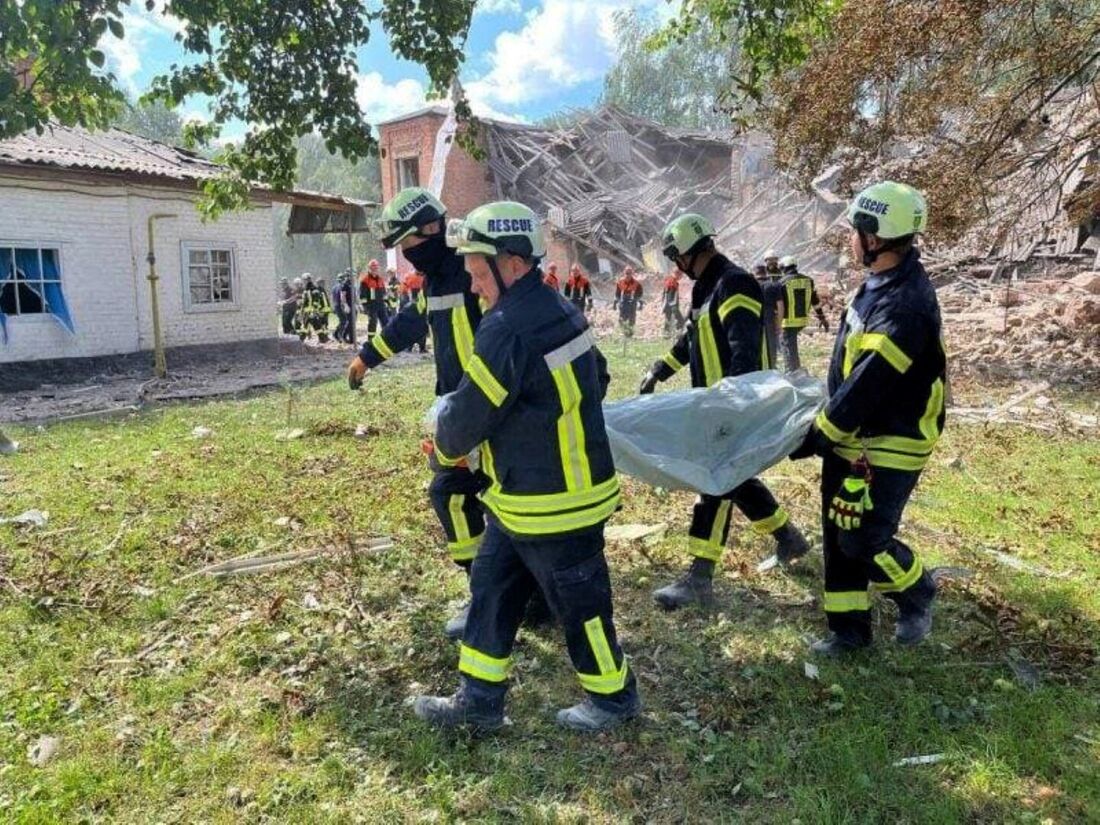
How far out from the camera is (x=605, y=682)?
9.87 ft

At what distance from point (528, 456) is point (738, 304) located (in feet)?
5.22

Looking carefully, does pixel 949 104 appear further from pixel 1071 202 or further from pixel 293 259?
pixel 293 259

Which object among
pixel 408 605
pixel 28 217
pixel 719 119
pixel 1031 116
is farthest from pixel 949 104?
pixel 719 119

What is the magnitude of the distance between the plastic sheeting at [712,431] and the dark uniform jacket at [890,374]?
0.36 meters

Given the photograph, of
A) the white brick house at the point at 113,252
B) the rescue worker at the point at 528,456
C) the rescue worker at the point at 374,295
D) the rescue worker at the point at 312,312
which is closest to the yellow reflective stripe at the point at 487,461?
the rescue worker at the point at 528,456

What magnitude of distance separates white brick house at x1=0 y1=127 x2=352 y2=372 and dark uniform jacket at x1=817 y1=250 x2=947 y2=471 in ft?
37.7

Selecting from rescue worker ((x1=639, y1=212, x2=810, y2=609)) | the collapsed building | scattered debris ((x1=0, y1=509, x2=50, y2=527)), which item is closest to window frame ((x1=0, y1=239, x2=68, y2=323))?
scattered debris ((x1=0, y1=509, x2=50, y2=527))

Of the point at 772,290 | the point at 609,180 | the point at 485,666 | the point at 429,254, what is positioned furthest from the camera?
the point at 609,180

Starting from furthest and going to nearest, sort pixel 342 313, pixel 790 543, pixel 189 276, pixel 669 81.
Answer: pixel 669 81, pixel 342 313, pixel 189 276, pixel 790 543

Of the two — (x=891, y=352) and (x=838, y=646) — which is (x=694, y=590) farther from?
(x=891, y=352)

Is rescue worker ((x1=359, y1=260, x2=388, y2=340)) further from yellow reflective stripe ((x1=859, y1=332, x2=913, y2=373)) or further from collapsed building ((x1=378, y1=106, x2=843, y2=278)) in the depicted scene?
yellow reflective stripe ((x1=859, y1=332, x2=913, y2=373))

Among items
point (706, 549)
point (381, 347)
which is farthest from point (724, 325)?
point (381, 347)

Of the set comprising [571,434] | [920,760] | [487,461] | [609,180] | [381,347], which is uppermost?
[609,180]

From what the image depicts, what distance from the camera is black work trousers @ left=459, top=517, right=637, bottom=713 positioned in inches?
114
